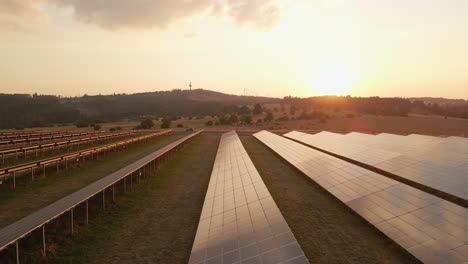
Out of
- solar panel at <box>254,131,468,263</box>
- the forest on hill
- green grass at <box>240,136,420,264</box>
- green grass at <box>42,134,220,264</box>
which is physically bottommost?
green grass at <box>42,134,220,264</box>

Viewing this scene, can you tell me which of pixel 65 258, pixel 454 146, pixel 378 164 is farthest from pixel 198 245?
pixel 454 146

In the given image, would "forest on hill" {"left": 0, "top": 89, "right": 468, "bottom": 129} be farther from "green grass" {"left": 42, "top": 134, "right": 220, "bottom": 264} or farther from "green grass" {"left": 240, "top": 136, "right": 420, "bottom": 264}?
"green grass" {"left": 240, "top": 136, "right": 420, "bottom": 264}

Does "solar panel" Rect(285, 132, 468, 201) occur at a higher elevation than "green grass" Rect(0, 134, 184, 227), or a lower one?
higher

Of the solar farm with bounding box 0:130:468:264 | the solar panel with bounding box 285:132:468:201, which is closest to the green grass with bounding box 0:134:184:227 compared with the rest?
the solar farm with bounding box 0:130:468:264

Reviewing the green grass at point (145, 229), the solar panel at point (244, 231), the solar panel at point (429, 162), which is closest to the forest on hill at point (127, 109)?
the green grass at point (145, 229)

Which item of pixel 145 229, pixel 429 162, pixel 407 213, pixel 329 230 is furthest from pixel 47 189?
pixel 429 162

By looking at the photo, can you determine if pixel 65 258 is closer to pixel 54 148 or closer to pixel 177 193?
pixel 177 193
